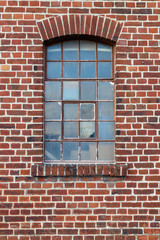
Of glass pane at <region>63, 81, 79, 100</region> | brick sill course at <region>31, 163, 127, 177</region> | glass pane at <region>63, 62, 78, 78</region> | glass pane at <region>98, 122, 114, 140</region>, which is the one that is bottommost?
brick sill course at <region>31, 163, 127, 177</region>

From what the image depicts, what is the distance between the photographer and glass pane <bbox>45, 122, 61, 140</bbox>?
15.5 feet

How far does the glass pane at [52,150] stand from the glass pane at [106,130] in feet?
2.18

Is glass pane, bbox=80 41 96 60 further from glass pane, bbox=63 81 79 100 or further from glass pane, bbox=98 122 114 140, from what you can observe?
glass pane, bbox=98 122 114 140

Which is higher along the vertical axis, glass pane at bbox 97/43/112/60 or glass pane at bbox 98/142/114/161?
glass pane at bbox 97/43/112/60

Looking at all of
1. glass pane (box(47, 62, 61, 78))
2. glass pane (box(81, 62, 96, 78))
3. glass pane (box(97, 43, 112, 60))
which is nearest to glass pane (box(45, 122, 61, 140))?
glass pane (box(47, 62, 61, 78))

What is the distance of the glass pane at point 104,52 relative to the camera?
15.6 ft

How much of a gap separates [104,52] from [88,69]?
0.36 m

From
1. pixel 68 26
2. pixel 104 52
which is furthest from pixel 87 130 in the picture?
pixel 68 26

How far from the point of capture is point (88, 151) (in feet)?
15.5

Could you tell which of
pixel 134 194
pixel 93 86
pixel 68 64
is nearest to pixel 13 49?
pixel 68 64

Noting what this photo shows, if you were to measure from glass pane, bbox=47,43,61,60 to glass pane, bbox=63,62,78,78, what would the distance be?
168 mm

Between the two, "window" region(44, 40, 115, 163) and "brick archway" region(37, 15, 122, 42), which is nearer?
"brick archway" region(37, 15, 122, 42)

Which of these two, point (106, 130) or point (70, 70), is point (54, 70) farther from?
point (106, 130)

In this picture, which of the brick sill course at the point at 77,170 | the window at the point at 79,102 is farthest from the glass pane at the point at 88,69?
the brick sill course at the point at 77,170
